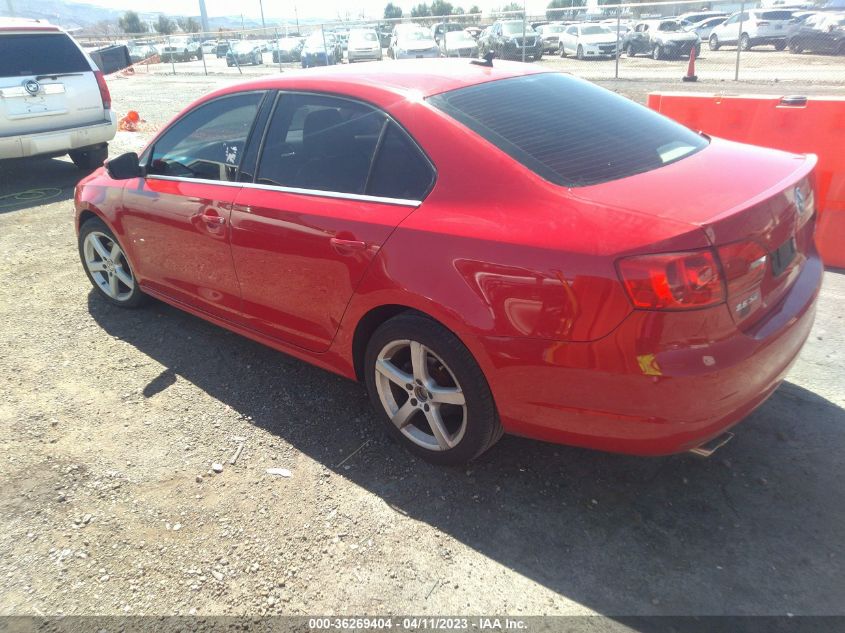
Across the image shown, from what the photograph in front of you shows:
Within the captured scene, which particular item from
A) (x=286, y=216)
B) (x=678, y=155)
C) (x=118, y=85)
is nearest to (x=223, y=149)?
(x=286, y=216)

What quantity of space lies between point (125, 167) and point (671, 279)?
3.42 meters

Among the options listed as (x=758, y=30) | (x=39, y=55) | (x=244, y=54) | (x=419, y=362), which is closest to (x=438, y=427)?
(x=419, y=362)

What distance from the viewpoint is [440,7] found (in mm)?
57719

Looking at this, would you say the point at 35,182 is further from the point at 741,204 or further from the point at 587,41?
the point at 587,41

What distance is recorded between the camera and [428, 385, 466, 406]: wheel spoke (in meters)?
2.70

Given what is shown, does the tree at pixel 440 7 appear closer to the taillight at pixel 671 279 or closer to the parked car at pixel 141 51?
the parked car at pixel 141 51

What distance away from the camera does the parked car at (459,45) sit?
2264 centimetres

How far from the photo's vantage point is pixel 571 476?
286 centimetres

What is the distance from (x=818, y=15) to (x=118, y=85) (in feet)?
79.8

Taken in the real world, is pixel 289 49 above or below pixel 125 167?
above

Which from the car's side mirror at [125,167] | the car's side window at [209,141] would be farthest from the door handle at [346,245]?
the car's side mirror at [125,167]

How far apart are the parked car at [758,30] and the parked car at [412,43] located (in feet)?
32.6

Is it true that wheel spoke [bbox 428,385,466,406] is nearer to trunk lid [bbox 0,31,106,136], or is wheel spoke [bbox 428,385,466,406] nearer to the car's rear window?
trunk lid [bbox 0,31,106,136]

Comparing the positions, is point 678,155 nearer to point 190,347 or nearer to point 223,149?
point 223,149
